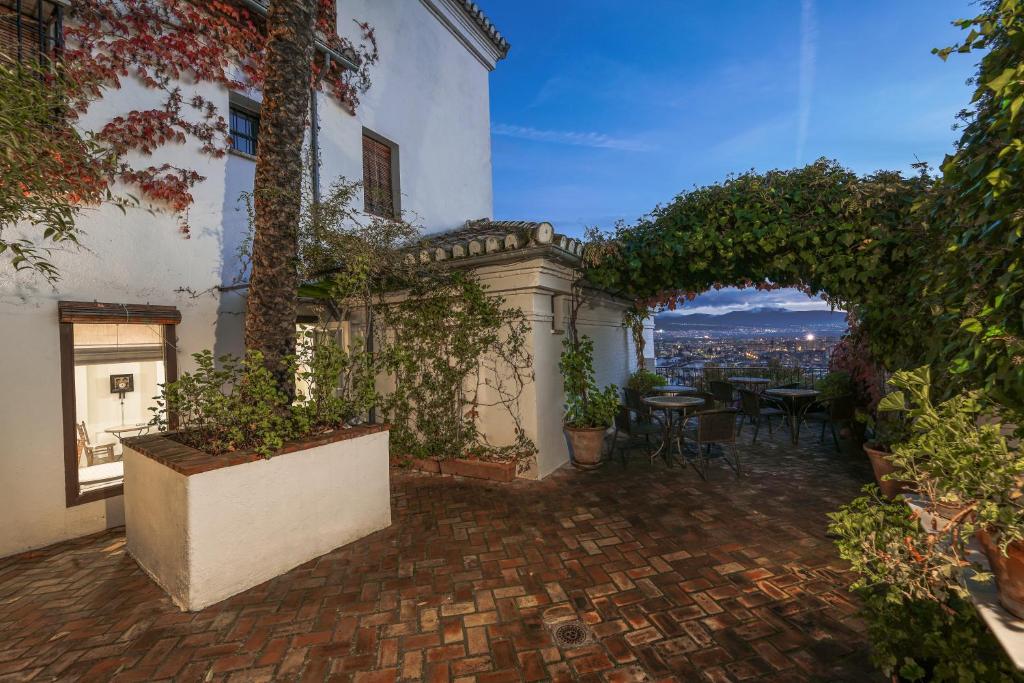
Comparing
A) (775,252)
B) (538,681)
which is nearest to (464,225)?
(775,252)

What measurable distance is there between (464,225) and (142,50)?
20.0 ft

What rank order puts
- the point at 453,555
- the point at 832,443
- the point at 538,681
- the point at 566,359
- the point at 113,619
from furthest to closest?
the point at 832,443 → the point at 566,359 → the point at 453,555 → the point at 113,619 → the point at 538,681

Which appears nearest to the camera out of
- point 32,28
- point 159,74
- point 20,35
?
point 20,35

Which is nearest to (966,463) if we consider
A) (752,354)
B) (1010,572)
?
(1010,572)

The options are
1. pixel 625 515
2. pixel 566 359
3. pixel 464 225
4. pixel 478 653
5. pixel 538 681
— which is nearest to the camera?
pixel 538 681

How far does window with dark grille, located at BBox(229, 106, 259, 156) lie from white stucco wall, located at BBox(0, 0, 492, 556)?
347mm

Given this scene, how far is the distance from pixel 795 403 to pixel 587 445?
4343 millimetres

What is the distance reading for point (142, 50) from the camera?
189 inches

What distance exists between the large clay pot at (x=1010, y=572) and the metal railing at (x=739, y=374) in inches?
382

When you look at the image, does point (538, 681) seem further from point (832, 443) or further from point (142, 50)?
point (142, 50)

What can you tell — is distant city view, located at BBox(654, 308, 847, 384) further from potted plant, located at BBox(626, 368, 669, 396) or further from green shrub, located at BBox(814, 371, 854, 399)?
potted plant, located at BBox(626, 368, 669, 396)

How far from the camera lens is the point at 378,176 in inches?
311

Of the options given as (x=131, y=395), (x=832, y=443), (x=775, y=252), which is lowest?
(x=832, y=443)

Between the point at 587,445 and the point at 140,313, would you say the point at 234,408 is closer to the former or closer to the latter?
the point at 140,313
